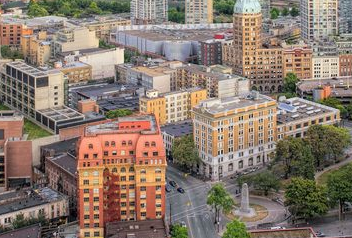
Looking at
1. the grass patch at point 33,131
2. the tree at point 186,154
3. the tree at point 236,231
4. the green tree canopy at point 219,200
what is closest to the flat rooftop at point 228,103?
the tree at point 186,154

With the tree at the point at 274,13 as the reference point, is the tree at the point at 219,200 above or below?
below

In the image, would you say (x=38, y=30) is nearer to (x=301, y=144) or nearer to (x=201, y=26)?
(x=201, y=26)

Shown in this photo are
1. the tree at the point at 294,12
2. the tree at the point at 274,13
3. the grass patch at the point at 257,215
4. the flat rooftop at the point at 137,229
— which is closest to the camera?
the flat rooftop at the point at 137,229

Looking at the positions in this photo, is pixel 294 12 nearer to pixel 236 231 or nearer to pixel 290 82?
pixel 290 82

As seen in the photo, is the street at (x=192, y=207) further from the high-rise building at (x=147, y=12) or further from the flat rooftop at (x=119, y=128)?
the high-rise building at (x=147, y=12)

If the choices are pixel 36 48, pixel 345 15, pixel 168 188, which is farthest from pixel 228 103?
pixel 345 15

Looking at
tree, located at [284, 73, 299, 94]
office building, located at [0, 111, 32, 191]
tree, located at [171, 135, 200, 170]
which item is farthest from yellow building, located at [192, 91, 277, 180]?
tree, located at [284, 73, 299, 94]

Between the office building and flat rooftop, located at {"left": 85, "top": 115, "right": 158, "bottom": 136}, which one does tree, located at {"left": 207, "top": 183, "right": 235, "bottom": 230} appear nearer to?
flat rooftop, located at {"left": 85, "top": 115, "right": 158, "bottom": 136}
